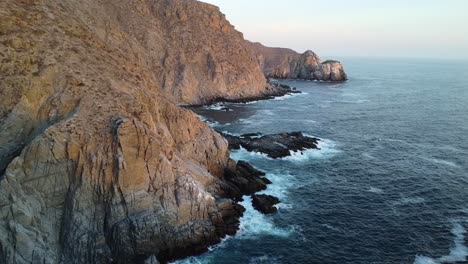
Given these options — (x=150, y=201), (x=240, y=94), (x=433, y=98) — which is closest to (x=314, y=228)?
(x=150, y=201)

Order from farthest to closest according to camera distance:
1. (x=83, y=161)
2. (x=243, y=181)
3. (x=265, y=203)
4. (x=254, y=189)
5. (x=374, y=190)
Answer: (x=374, y=190)
(x=243, y=181)
(x=254, y=189)
(x=265, y=203)
(x=83, y=161)

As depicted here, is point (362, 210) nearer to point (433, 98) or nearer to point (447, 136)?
point (447, 136)

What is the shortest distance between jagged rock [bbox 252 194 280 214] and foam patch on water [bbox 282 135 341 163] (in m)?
18.6

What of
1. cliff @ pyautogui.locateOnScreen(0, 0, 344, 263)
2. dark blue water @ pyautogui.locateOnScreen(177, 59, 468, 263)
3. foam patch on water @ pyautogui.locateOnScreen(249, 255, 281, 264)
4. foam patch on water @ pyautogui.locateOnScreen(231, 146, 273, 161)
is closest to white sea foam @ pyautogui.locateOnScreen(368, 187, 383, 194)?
dark blue water @ pyautogui.locateOnScreen(177, 59, 468, 263)

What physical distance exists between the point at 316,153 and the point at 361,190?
17313 millimetres

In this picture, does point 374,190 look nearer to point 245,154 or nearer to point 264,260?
point 245,154

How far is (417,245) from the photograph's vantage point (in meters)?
41.8

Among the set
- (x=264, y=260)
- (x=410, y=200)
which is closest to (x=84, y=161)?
(x=264, y=260)

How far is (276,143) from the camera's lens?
248 ft

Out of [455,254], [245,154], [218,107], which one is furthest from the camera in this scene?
[218,107]

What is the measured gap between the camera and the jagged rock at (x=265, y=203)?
49.1 m

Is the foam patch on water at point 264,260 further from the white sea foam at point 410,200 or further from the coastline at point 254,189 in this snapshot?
the white sea foam at point 410,200

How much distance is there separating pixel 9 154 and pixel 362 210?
134 ft

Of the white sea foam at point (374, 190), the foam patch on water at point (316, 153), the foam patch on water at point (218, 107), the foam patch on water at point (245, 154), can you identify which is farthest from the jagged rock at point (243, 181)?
the foam patch on water at point (218, 107)
